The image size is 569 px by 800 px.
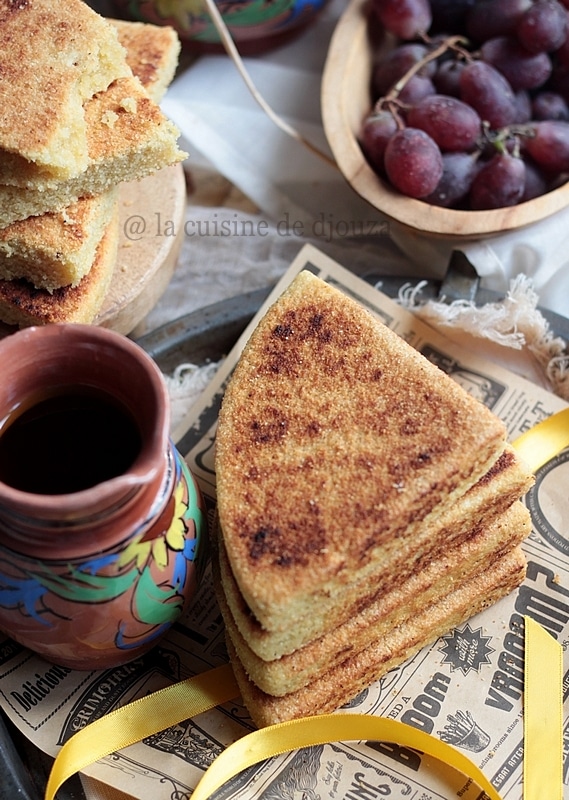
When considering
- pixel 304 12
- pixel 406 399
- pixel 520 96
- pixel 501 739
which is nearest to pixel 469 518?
pixel 406 399

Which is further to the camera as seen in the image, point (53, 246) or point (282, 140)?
point (282, 140)

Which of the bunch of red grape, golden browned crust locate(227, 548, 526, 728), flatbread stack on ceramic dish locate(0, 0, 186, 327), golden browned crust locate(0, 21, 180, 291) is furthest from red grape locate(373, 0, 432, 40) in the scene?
golden browned crust locate(227, 548, 526, 728)

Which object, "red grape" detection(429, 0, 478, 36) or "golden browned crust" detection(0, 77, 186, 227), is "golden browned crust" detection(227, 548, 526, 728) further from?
"red grape" detection(429, 0, 478, 36)

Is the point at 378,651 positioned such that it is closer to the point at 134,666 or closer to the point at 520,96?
the point at 134,666

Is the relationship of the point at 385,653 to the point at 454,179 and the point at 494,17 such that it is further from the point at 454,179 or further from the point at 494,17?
the point at 494,17

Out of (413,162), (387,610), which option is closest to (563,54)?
(413,162)

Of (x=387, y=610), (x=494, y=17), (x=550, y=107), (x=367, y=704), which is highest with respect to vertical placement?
(x=494, y=17)

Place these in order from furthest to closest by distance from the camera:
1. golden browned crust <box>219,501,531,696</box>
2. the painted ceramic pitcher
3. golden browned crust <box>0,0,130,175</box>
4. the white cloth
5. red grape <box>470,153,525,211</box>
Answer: the white cloth < red grape <box>470,153,525,211</box> < golden browned crust <box>0,0,130,175</box> < golden browned crust <box>219,501,531,696</box> < the painted ceramic pitcher
